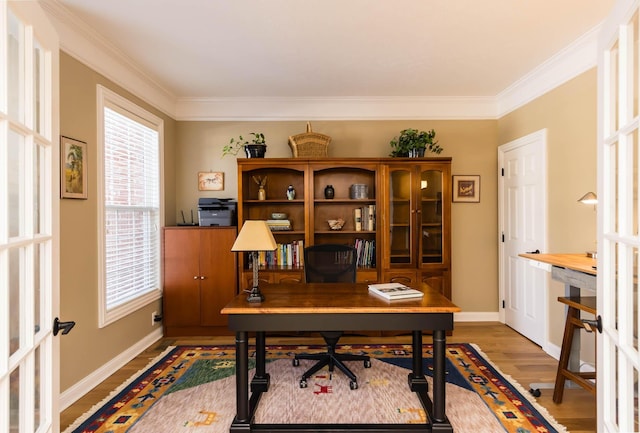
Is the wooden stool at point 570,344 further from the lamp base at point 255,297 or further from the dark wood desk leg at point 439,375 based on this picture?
the lamp base at point 255,297

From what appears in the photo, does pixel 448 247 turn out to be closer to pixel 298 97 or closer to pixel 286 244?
pixel 286 244

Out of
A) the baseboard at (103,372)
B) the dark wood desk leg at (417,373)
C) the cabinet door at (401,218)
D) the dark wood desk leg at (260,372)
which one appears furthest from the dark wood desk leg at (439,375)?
the baseboard at (103,372)

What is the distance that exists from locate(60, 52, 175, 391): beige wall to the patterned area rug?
1.15 ft

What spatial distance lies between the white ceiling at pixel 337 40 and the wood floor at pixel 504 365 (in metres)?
2.63

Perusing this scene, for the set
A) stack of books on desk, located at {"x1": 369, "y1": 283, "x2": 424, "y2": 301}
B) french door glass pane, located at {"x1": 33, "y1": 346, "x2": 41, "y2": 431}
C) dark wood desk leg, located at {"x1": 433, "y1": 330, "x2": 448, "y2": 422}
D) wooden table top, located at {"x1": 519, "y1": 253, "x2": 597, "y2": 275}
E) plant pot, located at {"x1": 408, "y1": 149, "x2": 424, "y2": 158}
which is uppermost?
plant pot, located at {"x1": 408, "y1": 149, "x2": 424, "y2": 158}

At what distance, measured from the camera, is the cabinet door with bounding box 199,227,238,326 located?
3.82 metres

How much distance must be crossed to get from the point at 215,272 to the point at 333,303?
2.05 metres

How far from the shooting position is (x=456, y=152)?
430cm

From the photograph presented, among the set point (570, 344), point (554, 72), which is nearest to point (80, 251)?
point (570, 344)

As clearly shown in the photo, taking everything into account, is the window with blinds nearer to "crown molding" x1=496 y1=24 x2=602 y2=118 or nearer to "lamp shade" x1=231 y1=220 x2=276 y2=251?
"lamp shade" x1=231 y1=220 x2=276 y2=251

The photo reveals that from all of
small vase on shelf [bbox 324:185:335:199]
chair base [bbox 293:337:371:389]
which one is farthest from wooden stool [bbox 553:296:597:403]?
small vase on shelf [bbox 324:185:335:199]

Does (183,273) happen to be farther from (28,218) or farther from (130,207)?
(28,218)

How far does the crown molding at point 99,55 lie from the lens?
7.87 ft

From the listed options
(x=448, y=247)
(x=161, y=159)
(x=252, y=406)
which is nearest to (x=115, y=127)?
(x=161, y=159)
